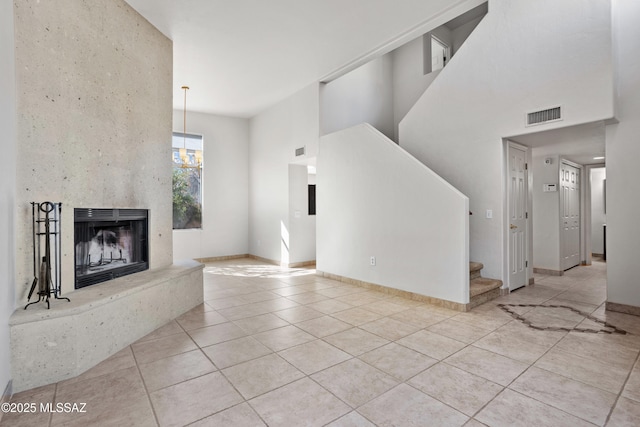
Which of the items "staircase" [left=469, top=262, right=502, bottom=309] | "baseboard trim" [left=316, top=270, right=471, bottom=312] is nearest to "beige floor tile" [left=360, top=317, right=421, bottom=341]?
"baseboard trim" [left=316, top=270, right=471, bottom=312]

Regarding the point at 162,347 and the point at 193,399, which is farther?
the point at 162,347

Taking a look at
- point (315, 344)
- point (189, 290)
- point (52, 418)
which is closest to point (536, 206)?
point (315, 344)

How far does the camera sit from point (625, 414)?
6.26 feet

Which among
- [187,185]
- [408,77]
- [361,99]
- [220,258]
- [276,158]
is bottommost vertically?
[220,258]

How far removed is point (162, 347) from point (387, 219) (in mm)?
3268

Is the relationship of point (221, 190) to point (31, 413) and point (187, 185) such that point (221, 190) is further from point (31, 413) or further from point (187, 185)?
point (31, 413)

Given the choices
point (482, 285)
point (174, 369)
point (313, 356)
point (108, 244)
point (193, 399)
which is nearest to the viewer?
point (193, 399)

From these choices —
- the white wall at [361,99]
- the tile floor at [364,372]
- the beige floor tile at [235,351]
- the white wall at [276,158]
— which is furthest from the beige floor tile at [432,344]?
the white wall at [361,99]

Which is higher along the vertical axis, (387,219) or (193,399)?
(387,219)

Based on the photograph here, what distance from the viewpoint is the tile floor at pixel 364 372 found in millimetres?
1923

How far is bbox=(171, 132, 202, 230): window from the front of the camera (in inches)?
296

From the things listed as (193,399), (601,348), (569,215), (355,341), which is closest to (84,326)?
(193,399)

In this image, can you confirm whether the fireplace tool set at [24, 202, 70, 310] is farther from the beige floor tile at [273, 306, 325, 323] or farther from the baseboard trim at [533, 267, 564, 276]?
the baseboard trim at [533, 267, 564, 276]

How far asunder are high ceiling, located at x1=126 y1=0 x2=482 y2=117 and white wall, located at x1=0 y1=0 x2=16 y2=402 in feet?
5.90
